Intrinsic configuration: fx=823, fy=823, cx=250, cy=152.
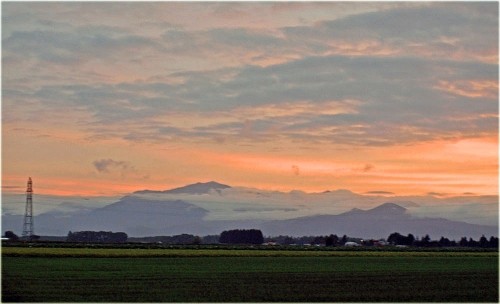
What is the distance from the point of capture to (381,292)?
1454 inches

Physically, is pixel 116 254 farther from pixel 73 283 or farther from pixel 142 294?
pixel 142 294

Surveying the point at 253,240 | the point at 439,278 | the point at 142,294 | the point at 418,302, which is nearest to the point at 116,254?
the point at 439,278

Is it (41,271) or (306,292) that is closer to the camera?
(306,292)

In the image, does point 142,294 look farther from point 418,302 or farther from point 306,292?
point 418,302

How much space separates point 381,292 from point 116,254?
1993 inches

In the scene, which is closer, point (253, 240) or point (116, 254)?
point (116, 254)

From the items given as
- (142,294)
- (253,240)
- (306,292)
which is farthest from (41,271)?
(253,240)

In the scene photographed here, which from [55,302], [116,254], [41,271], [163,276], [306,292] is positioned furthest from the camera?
[116,254]

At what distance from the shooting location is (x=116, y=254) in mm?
83500

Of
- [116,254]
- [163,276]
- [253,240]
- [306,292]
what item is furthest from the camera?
Result: [253,240]

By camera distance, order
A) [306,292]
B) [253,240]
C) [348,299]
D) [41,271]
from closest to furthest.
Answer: [348,299], [306,292], [41,271], [253,240]

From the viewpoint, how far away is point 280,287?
1547 inches

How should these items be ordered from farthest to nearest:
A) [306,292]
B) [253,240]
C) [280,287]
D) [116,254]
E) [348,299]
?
[253,240]
[116,254]
[280,287]
[306,292]
[348,299]

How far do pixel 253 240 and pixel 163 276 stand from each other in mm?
139054
